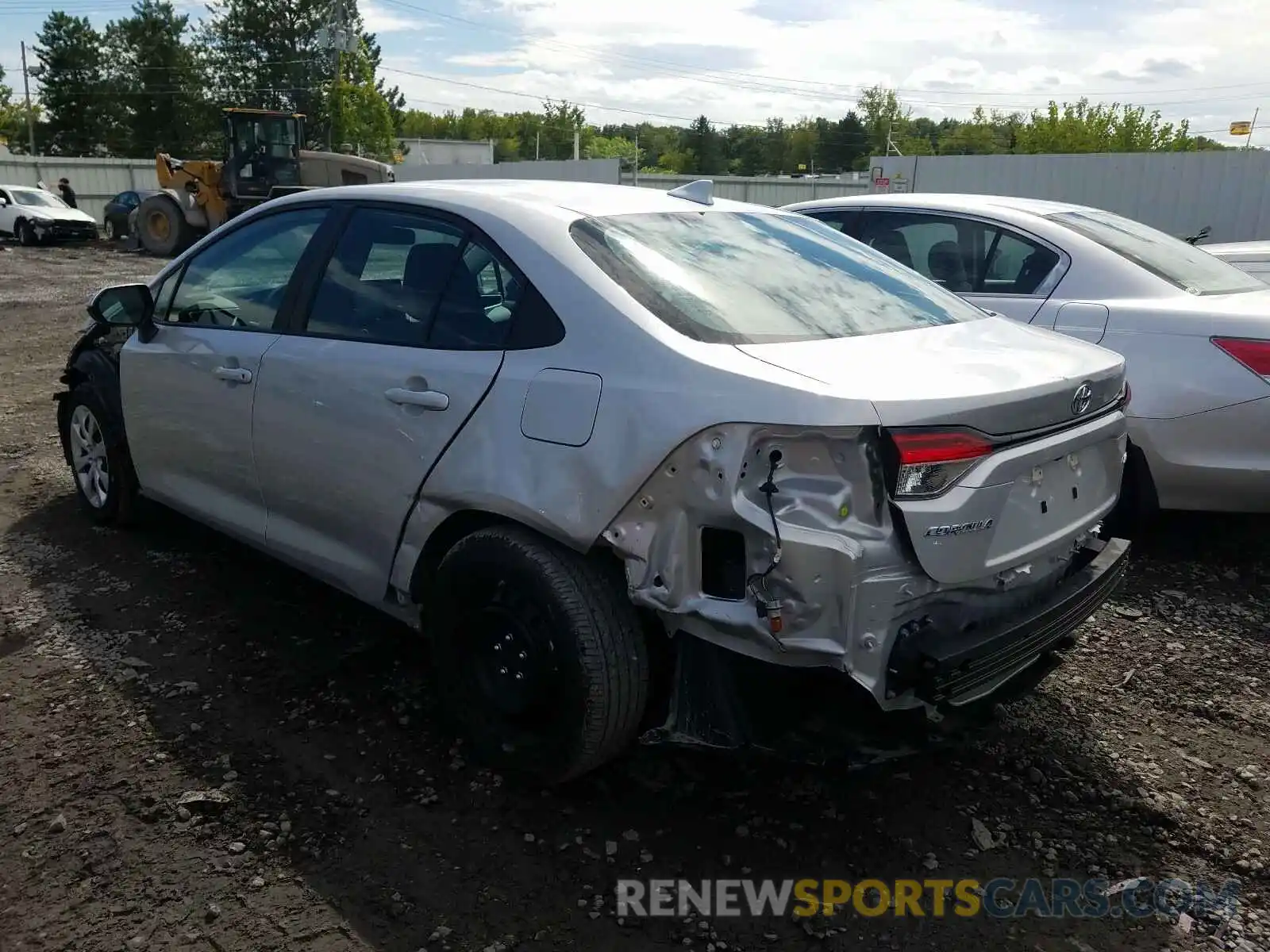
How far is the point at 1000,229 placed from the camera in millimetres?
5105

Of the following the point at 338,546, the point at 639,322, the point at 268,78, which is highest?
the point at 268,78

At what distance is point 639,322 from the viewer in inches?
102

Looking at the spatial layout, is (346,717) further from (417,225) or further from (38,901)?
(417,225)

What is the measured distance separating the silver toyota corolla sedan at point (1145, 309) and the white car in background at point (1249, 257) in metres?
2.44

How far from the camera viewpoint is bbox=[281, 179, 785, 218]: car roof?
123 inches

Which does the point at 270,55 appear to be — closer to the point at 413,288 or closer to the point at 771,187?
the point at 771,187

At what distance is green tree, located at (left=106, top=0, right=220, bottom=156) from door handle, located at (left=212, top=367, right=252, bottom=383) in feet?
230

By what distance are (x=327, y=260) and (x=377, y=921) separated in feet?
7.12

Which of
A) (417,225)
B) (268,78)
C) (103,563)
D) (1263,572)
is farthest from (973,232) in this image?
(268,78)

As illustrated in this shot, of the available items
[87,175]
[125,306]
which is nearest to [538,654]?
[125,306]

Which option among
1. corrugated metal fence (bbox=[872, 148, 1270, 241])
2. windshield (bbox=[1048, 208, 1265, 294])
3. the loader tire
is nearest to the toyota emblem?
windshield (bbox=[1048, 208, 1265, 294])

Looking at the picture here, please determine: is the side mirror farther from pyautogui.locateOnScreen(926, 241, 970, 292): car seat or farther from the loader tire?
the loader tire

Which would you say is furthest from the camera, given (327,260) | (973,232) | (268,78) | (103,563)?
(268,78)

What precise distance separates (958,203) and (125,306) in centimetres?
406
